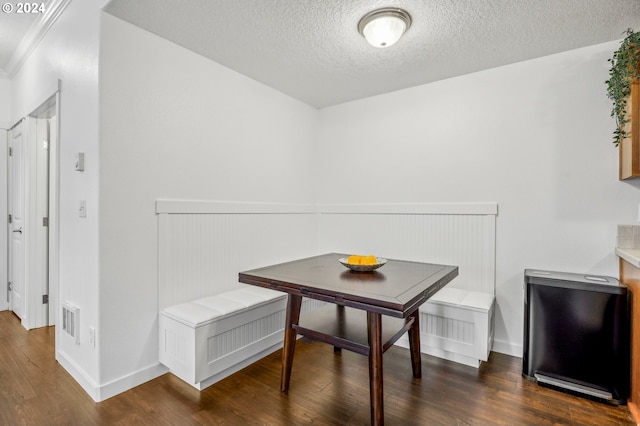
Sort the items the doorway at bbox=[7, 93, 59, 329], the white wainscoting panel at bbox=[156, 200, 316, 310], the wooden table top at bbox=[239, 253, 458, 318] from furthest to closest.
A: the doorway at bbox=[7, 93, 59, 329]
the white wainscoting panel at bbox=[156, 200, 316, 310]
the wooden table top at bbox=[239, 253, 458, 318]

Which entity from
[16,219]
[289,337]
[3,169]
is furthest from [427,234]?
[3,169]

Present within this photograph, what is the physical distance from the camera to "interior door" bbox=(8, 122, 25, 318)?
3.11 meters

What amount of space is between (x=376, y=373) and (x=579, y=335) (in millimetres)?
1403

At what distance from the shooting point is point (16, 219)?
10.7ft

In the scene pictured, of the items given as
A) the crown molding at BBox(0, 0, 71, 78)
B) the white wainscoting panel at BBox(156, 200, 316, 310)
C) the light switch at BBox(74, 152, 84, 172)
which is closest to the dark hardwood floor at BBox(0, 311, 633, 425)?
the white wainscoting panel at BBox(156, 200, 316, 310)

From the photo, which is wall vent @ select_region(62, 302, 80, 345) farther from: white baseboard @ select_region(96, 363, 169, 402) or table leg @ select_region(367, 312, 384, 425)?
table leg @ select_region(367, 312, 384, 425)

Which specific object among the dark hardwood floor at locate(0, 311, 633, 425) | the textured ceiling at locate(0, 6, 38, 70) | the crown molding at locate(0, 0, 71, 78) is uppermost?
the textured ceiling at locate(0, 6, 38, 70)

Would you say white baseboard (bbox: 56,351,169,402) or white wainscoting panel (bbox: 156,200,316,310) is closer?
white baseboard (bbox: 56,351,169,402)

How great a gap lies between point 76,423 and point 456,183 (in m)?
3.08

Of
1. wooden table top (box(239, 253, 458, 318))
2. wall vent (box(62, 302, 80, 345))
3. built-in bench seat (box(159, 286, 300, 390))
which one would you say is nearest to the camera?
wooden table top (box(239, 253, 458, 318))

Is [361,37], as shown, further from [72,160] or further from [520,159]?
[72,160]

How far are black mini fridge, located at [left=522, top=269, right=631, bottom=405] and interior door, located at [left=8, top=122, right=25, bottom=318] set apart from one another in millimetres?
4379

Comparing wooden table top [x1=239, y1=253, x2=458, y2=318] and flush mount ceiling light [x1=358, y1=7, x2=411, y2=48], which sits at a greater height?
flush mount ceiling light [x1=358, y1=7, x2=411, y2=48]

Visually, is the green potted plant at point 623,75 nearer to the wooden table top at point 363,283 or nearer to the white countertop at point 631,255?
the white countertop at point 631,255
